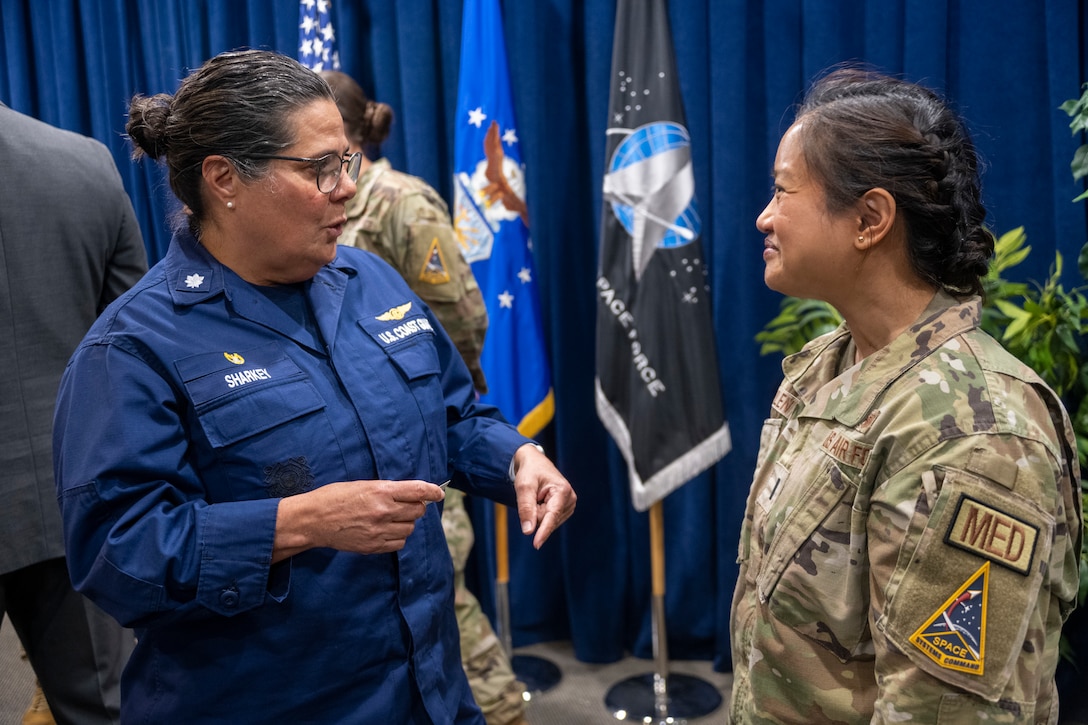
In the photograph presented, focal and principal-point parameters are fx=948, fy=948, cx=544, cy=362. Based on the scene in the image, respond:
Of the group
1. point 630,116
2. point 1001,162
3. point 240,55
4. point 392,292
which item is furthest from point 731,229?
point 240,55

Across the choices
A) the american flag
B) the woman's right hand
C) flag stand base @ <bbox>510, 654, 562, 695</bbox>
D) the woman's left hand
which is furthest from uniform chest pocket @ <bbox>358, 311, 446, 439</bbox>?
the american flag

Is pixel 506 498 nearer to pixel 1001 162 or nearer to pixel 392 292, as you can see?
pixel 392 292

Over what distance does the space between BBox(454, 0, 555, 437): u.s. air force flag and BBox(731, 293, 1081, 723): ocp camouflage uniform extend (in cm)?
178

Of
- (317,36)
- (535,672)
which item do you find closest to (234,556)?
(535,672)

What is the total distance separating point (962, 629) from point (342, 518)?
0.74 metres

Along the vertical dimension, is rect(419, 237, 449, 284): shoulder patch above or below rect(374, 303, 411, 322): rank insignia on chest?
below

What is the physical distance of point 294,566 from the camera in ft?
4.20

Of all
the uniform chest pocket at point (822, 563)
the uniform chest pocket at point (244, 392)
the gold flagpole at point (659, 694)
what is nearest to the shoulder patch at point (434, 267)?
the gold flagpole at point (659, 694)

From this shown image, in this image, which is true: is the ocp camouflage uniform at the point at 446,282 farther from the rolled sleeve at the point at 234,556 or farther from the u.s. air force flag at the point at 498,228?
the rolled sleeve at the point at 234,556

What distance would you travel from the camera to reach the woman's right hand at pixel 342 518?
120 centimetres

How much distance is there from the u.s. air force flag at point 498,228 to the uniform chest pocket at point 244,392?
1740mm

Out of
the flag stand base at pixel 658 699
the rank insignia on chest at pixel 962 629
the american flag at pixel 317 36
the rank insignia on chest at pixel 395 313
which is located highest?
the american flag at pixel 317 36

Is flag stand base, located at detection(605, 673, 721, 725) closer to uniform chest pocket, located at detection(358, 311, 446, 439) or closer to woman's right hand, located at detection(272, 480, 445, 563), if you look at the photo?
uniform chest pocket, located at detection(358, 311, 446, 439)

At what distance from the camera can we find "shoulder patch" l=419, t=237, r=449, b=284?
262cm
